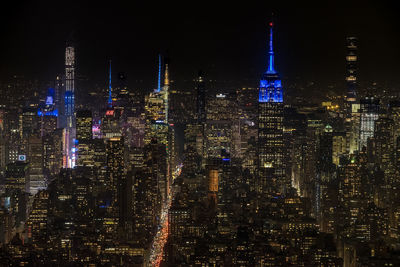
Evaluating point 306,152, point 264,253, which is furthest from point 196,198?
point 264,253

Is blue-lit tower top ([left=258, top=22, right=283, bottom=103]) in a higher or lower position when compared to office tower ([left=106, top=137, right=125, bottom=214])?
higher

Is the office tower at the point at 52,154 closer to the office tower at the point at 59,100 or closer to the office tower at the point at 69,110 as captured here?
the office tower at the point at 69,110

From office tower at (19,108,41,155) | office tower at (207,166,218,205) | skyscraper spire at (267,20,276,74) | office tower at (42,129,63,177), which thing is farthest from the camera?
office tower at (19,108,41,155)

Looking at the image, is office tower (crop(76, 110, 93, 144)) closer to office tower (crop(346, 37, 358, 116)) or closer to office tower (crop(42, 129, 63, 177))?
office tower (crop(42, 129, 63, 177))

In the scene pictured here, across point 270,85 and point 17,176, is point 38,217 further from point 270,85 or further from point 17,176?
point 270,85

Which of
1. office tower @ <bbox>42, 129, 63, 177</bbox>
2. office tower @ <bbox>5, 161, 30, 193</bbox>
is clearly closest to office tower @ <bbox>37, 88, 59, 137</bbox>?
office tower @ <bbox>42, 129, 63, 177</bbox>

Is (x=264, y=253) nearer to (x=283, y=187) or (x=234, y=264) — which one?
(x=234, y=264)
